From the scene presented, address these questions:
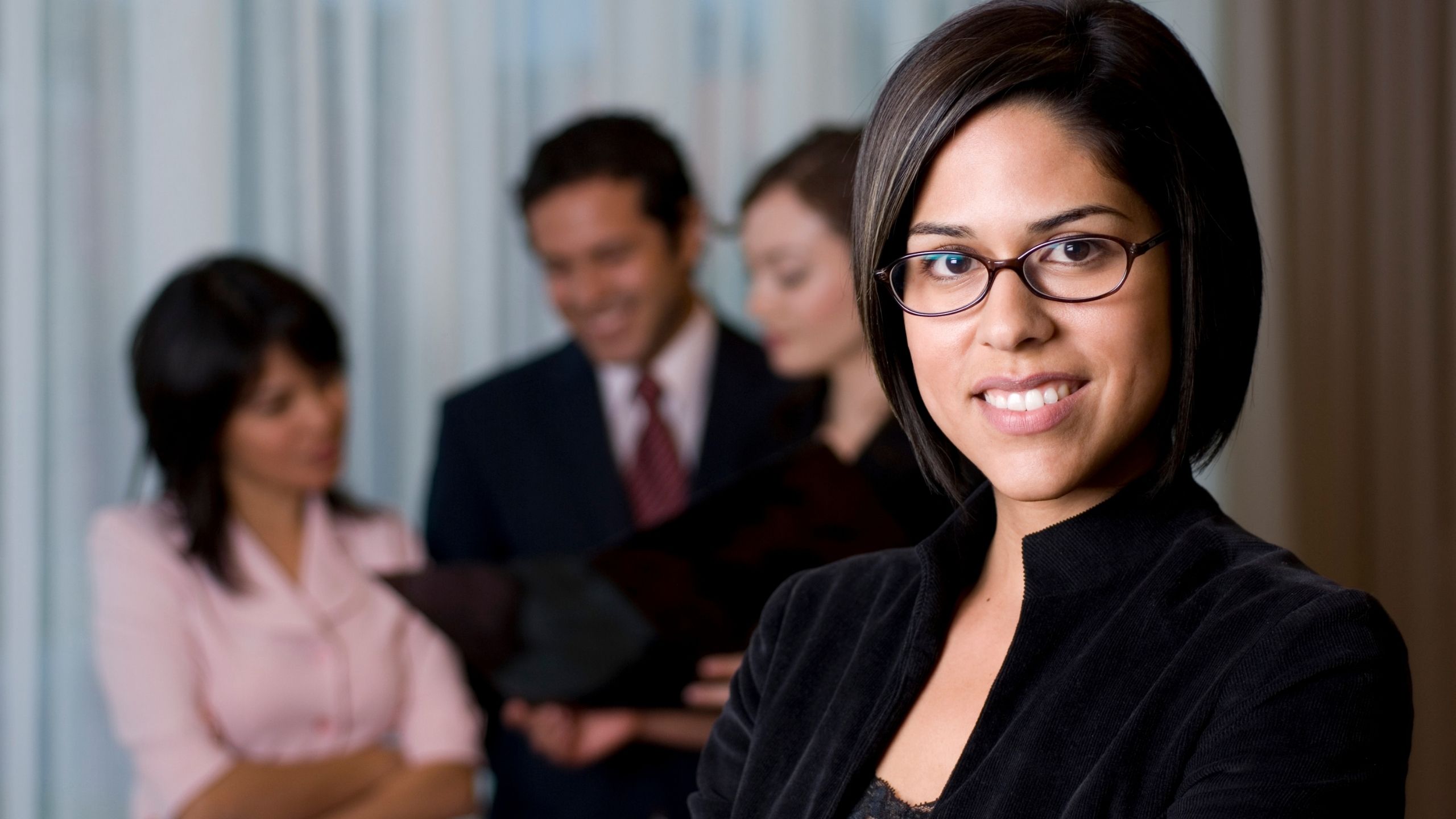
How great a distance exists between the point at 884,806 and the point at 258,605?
5.45 feet

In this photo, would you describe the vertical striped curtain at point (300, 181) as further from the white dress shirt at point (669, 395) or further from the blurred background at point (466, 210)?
the white dress shirt at point (669, 395)

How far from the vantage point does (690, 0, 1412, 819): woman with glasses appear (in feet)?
2.54

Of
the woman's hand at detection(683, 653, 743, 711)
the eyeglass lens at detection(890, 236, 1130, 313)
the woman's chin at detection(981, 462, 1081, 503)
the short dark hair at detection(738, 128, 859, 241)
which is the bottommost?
the woman's hand at detection(683, 653, 743, 711)

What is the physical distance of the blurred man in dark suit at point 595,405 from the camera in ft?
8.20

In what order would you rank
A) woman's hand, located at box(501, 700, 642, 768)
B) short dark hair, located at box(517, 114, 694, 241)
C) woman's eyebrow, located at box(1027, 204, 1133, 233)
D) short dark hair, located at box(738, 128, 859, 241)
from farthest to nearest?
short dark hair, located at box(517, 114, 694, 241) → woman's hand, located at box(501, 700, 642, 768) → short dark hair, located at box(738, 128, 859, 241) → woman's eyebrow, located at box(1027, 204, 1133, 233)

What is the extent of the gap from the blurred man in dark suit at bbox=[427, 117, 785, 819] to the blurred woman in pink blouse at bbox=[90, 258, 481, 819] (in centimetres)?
17

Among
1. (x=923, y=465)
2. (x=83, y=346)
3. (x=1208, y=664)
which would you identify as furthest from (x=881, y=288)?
(x=83, y=346)

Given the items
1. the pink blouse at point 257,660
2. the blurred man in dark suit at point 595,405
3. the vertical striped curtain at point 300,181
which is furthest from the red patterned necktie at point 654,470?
the vertical striped curtain at point 300,181

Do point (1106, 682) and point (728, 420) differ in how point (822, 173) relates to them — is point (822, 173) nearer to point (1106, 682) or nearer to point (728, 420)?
point (728, 420)

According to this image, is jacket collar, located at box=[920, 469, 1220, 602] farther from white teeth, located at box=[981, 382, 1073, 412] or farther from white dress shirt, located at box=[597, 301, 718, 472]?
white dress shirt, located at box=[597, 301, 718, 472]

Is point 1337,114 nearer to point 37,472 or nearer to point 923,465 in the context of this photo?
point 923,465

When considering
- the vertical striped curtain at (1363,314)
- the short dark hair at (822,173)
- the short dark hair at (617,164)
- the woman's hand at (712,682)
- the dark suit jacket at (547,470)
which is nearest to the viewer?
the woman's hand at (712,682)

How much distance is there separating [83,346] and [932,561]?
2.44 meters

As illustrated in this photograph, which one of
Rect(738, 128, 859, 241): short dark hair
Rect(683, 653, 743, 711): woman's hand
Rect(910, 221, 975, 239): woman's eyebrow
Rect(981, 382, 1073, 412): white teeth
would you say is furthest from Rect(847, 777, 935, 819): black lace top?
Rect(738, 128, 859, 241): short dark hair
